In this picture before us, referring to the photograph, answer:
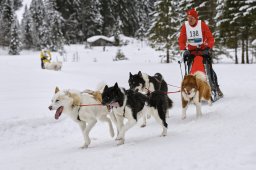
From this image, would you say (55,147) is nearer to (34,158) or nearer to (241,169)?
(34,158)

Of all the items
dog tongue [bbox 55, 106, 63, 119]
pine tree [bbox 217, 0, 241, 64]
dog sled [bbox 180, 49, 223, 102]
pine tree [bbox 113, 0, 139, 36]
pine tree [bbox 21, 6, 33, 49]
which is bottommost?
dog tongue [bbox 55, 106, 63, 119]

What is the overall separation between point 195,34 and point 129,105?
3.36 m

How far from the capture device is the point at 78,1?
193ft

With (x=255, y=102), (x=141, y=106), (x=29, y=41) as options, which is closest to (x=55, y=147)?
(x=141, y=106)

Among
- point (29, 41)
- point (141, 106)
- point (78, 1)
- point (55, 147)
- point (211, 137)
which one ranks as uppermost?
point (78, 1)

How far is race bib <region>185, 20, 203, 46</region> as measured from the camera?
8086 millimetres

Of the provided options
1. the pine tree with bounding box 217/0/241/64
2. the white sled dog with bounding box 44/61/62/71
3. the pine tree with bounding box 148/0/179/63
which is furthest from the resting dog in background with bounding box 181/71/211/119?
the pine tree with bounding box 148/0/179/63

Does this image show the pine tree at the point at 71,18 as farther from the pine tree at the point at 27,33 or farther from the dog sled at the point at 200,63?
the dog sled at the point at 200,63

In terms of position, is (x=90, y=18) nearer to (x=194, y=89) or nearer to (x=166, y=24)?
(x=166, y=24)

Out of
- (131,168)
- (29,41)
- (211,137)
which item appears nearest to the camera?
(131,168)

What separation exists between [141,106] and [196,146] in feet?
4.58

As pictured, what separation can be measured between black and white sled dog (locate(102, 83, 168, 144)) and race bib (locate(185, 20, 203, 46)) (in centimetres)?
265

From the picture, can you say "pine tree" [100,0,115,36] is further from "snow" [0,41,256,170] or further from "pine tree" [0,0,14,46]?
"snow" [0,41,256,170]

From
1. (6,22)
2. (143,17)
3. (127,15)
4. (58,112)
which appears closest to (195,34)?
(58,112)
